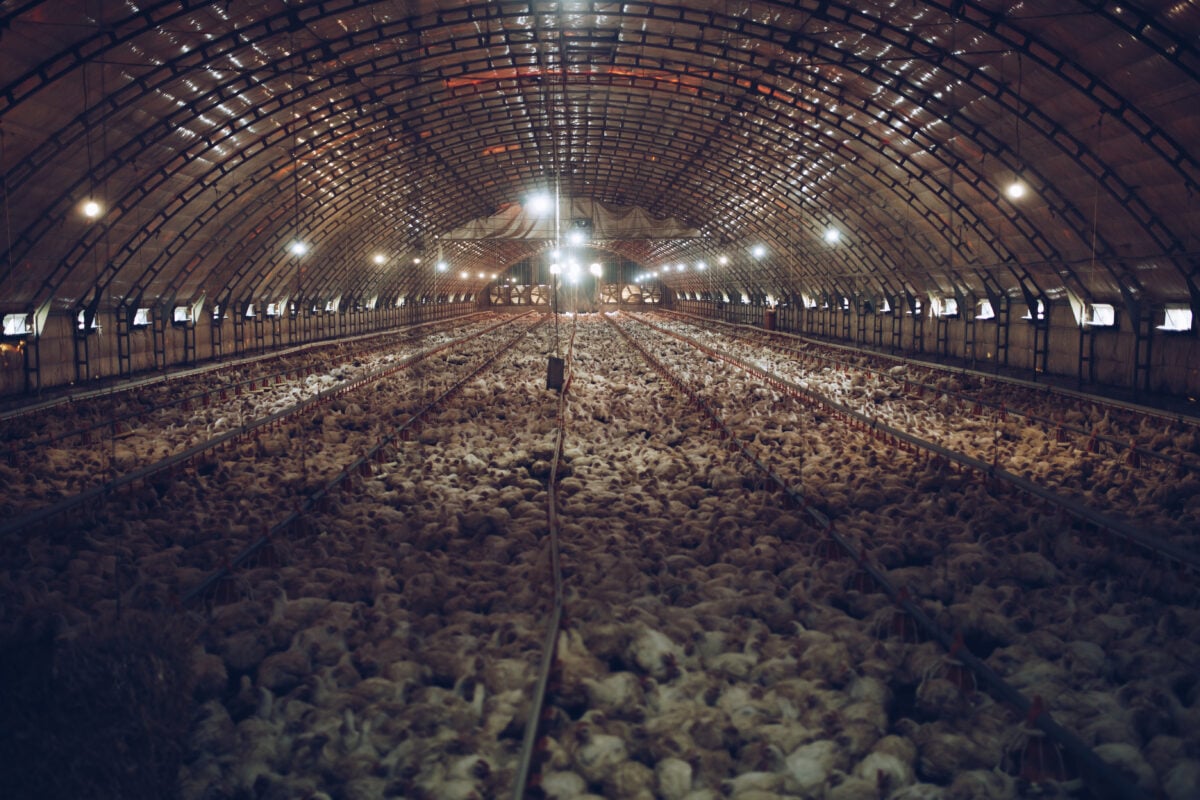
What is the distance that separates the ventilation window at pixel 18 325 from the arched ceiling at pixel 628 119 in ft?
1.05

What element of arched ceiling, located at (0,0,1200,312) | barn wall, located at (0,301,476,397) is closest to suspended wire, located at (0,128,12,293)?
arched ceiling, located at (0,0,1200,312)

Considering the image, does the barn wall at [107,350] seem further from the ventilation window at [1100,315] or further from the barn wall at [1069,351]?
the barn wall at [1069,351]

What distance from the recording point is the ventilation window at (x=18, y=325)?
2309 cm

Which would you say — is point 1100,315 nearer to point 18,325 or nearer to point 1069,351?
point 1069,351

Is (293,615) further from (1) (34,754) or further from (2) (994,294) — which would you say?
(2) (994,294)

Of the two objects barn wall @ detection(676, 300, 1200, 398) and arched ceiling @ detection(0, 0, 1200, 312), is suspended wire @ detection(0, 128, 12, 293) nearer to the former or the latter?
arched ceiling @ detection(0, 0, 1200, 312)

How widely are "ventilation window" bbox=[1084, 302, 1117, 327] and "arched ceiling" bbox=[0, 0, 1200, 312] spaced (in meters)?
0.31

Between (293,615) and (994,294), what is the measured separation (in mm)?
28497

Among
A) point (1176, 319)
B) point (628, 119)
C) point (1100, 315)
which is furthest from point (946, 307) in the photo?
point (628, 119)

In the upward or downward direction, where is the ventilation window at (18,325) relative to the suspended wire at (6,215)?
downward

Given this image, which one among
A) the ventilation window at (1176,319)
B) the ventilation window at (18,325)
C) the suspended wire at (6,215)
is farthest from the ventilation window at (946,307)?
the ventilation window at (18,325)

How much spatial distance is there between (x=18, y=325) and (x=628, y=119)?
2405 centimetres

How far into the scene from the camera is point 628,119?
3719 cm

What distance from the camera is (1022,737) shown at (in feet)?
18.1
